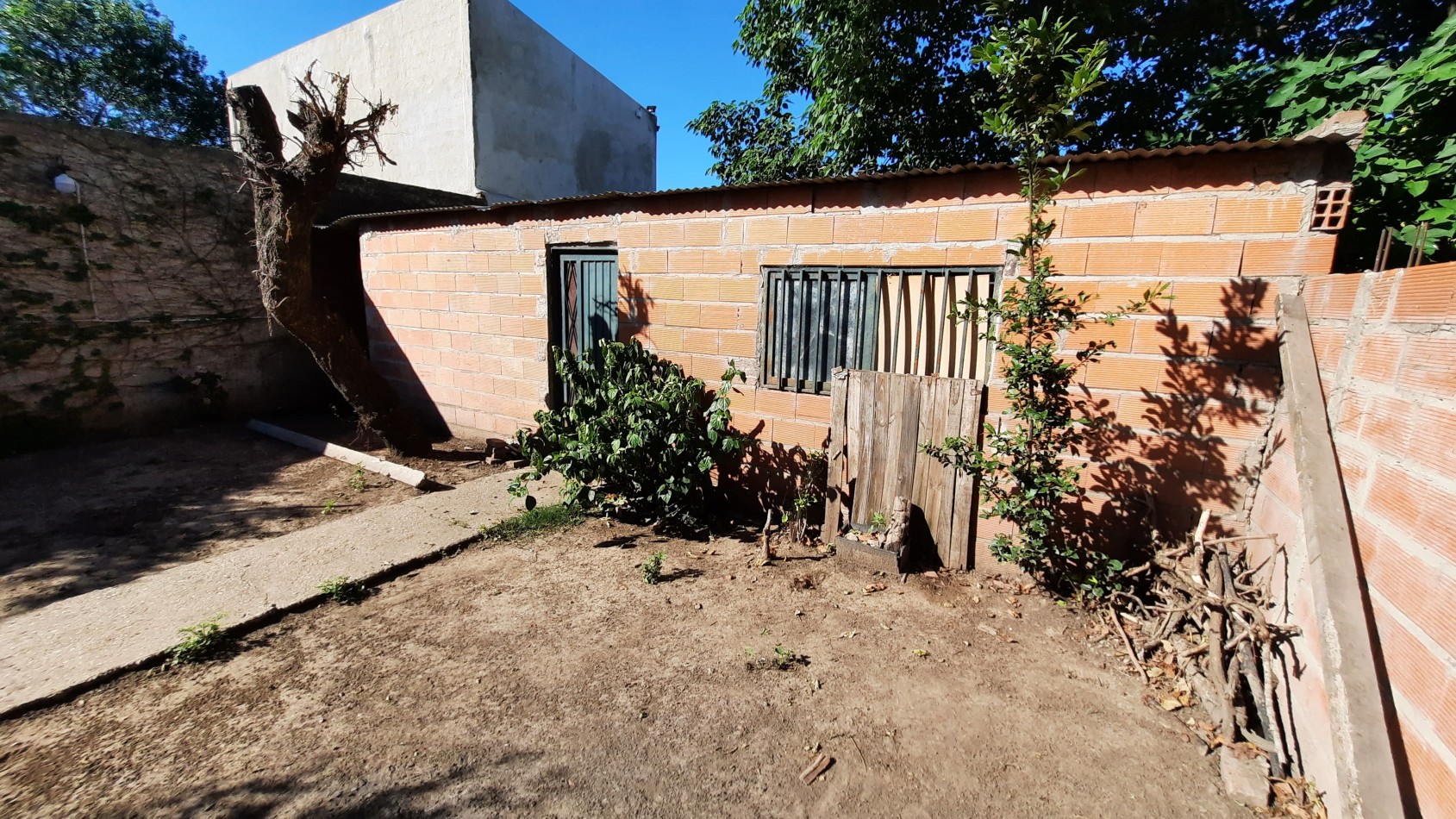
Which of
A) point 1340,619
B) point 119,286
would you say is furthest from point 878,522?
point 119,286

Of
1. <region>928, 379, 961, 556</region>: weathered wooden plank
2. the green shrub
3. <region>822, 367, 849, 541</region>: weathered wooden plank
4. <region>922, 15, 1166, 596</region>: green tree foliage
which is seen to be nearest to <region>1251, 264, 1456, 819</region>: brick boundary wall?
<region>922, 15, 1166, 596</region>: green tree foliage

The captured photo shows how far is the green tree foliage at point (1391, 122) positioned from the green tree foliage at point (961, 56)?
562 mm

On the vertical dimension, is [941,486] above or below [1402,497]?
below

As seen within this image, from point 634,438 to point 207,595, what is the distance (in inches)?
102

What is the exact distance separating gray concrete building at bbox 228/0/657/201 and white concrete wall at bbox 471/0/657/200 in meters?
0.02

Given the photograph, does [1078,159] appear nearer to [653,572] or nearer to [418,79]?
[653,572]

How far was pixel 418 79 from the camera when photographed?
11.0 meters

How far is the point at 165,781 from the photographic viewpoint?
6.82 ft

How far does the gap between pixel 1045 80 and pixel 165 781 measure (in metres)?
5.04

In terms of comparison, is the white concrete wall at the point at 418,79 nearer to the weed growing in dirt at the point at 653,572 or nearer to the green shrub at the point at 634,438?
the green shrub at the point at 634,438

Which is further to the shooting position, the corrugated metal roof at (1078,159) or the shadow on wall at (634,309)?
the shadow on wall at (634,309)

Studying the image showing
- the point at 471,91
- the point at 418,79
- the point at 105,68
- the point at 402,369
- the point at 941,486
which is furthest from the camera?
the point at 105,68

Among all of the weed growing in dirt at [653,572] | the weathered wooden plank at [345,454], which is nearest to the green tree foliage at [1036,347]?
the weed growing in dirt at [653,572]

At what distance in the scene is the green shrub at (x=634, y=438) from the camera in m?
4.18
